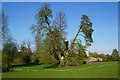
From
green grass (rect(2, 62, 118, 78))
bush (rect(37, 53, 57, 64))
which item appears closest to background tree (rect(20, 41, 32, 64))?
bush (rect(37, 53, 57, 64))

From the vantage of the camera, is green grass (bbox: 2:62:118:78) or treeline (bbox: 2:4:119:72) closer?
green grass (bbox: 2:62:118:78)

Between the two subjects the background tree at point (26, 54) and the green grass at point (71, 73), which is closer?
the green grass at point (71, 73)

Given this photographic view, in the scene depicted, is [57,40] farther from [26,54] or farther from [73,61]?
[26,54]

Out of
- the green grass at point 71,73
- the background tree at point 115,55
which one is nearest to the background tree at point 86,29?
the green grass at point 71,73

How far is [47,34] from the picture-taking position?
90.5ft

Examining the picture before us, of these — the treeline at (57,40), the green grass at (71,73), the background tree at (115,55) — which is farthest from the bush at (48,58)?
the background tree at (115,55)

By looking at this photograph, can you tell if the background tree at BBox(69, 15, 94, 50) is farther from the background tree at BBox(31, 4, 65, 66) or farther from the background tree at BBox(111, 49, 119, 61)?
the background tree at BBox(111, 49, 119, 61)

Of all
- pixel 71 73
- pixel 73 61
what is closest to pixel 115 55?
pixel 73 61

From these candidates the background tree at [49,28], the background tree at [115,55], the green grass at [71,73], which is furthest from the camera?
the background tree at [115,55]

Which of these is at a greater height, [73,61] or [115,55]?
[115,55]

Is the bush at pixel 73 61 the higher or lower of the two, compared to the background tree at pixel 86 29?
lower

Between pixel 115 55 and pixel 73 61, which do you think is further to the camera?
pixel 115 55

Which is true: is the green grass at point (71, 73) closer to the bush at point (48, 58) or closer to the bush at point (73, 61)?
the bush at point (73, 61)

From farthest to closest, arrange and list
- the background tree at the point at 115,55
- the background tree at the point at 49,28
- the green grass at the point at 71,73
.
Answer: the background tree at the point at 115,55 < the background tree at the point at 49,28 < the green grass at the point at 71,73
